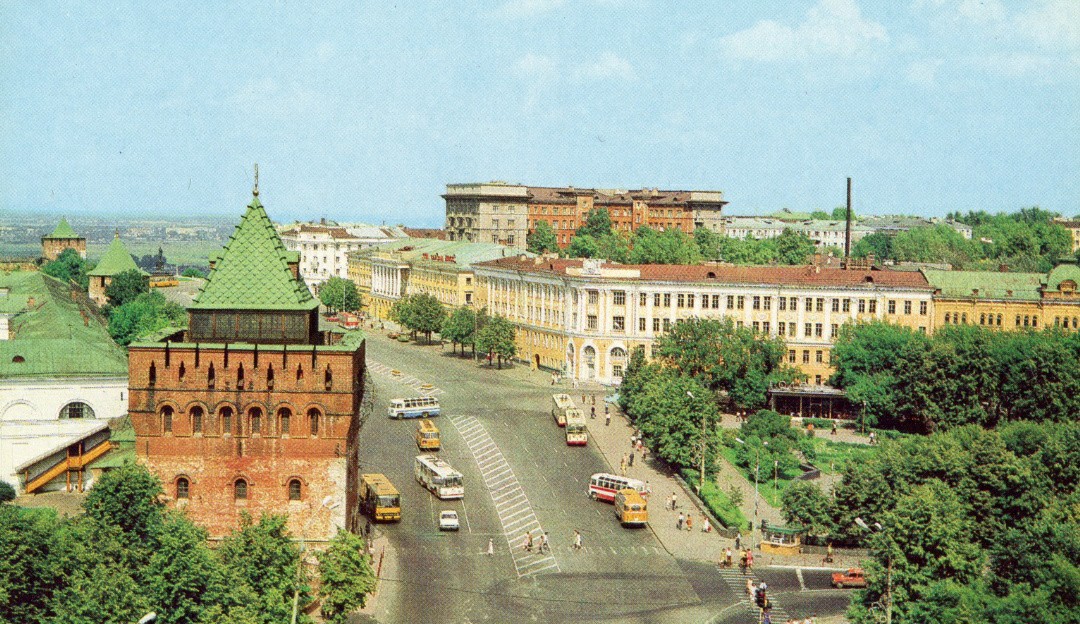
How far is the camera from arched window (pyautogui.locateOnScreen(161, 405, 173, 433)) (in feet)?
220

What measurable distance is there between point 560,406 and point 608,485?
24.4m

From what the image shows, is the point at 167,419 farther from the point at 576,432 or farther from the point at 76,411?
the point at 576,432

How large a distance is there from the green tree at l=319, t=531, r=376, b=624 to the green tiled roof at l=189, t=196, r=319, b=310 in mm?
11636

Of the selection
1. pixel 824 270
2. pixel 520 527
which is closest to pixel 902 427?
pixel 824 270

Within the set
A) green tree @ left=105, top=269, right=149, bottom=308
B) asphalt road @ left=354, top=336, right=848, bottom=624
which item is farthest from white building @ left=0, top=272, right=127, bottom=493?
green tree @ left=105, top=269, right=149, bottom=308

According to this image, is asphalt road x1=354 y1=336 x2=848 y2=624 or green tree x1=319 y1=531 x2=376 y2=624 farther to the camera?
asphalt road x1=354 y1=336 x2=848 y2=624

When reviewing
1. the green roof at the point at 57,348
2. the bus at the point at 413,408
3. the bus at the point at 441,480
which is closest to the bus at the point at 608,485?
the bus at the point at 441,480

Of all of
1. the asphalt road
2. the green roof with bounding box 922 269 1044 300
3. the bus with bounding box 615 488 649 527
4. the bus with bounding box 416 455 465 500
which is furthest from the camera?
the green roof with bounding box 922 269 1044 300

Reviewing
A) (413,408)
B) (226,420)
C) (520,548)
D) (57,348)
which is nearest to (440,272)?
(413,408)

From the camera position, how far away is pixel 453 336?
156 meters

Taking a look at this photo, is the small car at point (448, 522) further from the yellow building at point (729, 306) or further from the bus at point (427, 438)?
the yellow building at point (729, 306)

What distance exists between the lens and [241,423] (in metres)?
67.3

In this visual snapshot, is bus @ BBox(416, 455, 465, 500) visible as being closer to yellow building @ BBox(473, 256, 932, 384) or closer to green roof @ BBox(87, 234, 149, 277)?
yellow building @ BBox(473, 256, 932, 384)

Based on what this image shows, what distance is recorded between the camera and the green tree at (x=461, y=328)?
155000 millimetres
